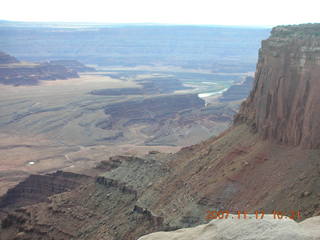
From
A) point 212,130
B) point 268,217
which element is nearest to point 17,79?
point 212,130

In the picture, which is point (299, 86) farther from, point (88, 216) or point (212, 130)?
point (212, 130)

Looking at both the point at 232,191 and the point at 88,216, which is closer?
the point at 232,191

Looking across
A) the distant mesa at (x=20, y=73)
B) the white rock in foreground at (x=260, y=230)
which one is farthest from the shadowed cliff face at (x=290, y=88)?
the distant mesa at (x=20, y=73)

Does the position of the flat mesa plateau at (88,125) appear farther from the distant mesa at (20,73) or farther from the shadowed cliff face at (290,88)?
the shadowed cliff face at (290,88)

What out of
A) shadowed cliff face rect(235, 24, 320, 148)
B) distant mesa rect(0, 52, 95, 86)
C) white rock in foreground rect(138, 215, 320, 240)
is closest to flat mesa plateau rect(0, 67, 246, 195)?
distant mesa rect(0, 52, 95, 86)

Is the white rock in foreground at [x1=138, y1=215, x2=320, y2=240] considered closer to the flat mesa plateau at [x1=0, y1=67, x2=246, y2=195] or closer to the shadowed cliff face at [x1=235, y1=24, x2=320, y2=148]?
the shadowed cliff face at [x1=235, y1=24, x2=320, y2=148]

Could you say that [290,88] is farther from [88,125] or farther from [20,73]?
[20,73]
